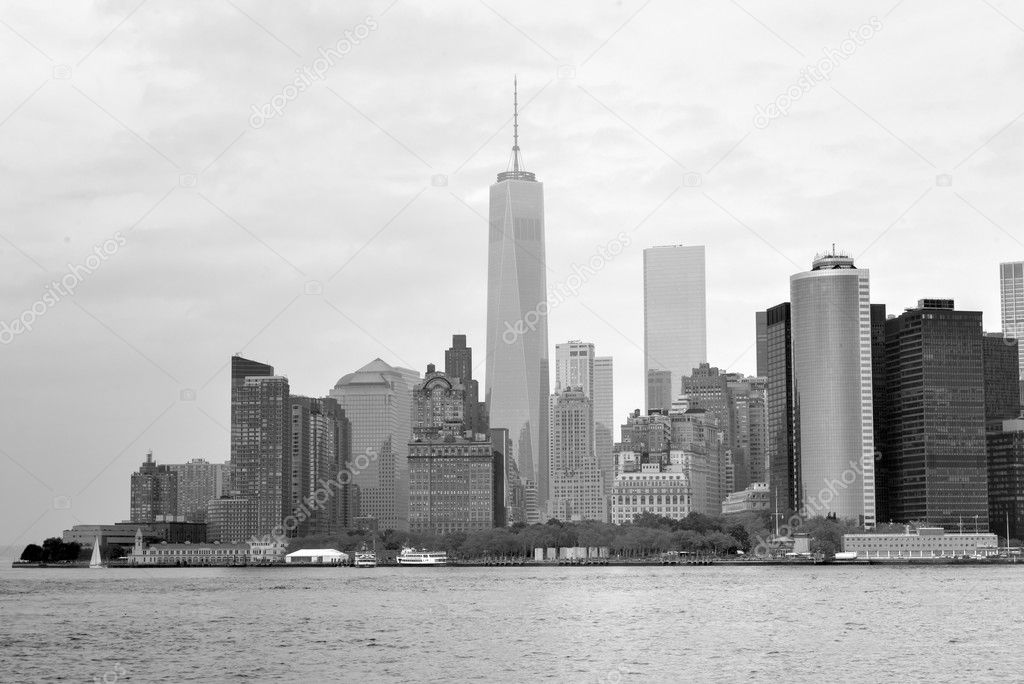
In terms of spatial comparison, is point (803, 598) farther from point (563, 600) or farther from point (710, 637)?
point (710, 637)

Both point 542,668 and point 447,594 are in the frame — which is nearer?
point 542,668

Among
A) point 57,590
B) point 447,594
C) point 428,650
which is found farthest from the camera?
point 57,590

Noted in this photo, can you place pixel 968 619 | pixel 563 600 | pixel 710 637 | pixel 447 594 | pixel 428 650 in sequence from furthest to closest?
pixel 447 594 → pixel 563 600 → pixel 968 619 → pixel 710 637 → pixel 428 650

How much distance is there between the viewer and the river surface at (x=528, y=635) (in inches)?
2810

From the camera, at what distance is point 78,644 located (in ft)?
285

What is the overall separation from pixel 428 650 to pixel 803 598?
191 feet

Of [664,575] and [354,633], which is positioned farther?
[664,575]

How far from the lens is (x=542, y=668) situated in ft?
237

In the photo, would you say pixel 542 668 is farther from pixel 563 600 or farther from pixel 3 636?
pixel 563 600

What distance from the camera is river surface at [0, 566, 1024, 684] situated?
7138 centimetres

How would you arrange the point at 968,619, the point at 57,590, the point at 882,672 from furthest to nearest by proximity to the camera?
the point at 57,590
the point at 968,619
the point at 882,672

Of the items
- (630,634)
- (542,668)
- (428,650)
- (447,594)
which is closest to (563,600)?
(447,594)

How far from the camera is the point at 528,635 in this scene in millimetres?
90875

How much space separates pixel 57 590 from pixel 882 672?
12467cm
